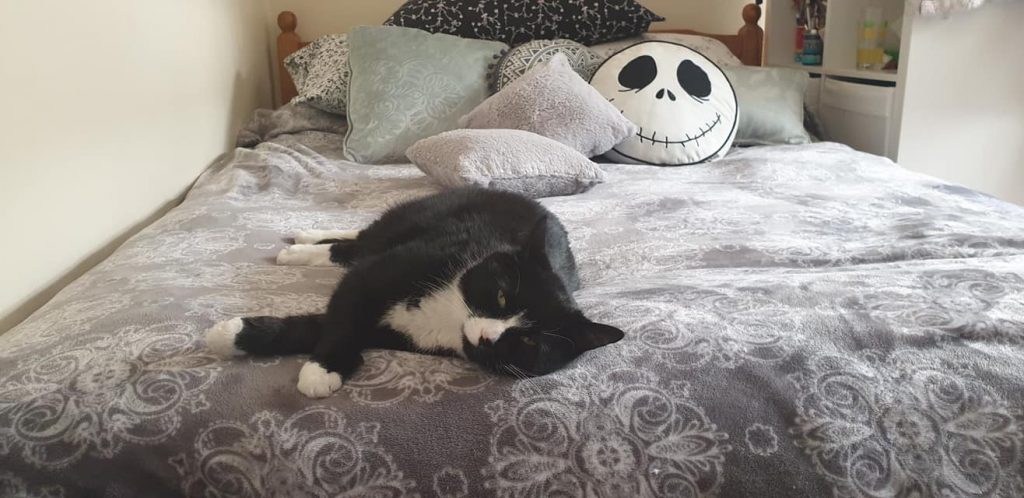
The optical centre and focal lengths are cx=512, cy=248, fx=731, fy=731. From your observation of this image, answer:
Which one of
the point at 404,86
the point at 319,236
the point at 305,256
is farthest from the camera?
the point at 404,86

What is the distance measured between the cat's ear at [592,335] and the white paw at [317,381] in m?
0.24

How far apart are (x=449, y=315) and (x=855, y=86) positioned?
187 centimetres

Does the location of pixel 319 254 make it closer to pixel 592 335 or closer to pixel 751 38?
pixel 592 335

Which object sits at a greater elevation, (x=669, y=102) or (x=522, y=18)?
(x=522, y=18)

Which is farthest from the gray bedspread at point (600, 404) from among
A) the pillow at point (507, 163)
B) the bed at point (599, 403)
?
the pillow at point (507, 163)

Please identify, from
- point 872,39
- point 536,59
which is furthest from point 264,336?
point 872,39

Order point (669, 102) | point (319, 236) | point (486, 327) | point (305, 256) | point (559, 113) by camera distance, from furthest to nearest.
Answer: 1. point (669, 102)
2. point (559, 113)
3. point (319, 236)
4. point (305, 256)
5. point (486, 327)

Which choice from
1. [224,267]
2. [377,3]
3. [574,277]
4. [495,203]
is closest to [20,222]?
[224,267]

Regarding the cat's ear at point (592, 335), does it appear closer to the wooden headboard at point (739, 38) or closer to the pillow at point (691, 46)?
the pillow at point (691, 46)

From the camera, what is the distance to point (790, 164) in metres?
1.81

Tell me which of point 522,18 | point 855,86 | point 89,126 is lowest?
point 855,86

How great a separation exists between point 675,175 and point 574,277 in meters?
0.87

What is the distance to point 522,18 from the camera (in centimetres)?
243

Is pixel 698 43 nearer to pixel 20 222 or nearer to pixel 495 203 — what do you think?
pixel 495 203
